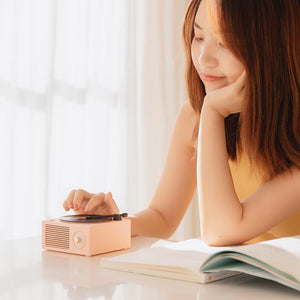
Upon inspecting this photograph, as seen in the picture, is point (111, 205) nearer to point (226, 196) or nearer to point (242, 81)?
point (226, 196)

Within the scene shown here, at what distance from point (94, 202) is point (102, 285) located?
0.43 metres

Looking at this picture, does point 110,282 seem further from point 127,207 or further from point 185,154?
point 127,207

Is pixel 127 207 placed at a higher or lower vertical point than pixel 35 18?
lower

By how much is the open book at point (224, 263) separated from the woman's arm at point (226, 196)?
8.6 inches

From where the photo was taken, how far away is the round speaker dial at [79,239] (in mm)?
869

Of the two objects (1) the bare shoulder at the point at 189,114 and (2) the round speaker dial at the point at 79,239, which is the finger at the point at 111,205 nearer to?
(2) the round speaker dial at the point at 79,239

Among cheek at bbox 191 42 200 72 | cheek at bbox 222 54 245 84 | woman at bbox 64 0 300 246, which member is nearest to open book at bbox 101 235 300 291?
woman at bbox 64 0 300 246

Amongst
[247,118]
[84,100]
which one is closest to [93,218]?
[247,118]

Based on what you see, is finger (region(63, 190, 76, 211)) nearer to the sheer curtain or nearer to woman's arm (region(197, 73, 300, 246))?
woman's arm (region(197, 73, 300, 246))

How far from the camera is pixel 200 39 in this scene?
1.36m

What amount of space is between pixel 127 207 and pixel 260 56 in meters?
1.49

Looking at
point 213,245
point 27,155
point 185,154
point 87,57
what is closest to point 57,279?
point 213,245

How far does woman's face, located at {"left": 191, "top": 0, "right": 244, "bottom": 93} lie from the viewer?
122 cm

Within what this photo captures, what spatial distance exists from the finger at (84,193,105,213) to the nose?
0.48m
